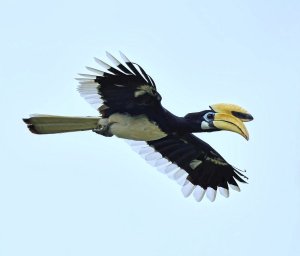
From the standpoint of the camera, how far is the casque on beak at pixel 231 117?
1371 centimetres

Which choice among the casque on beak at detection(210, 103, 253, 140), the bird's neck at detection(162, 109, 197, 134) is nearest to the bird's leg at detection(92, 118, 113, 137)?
the bird's neck at detection(162, 109, 197, 134)

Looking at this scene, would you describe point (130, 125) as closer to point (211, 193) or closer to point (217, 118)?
point (217, 118)

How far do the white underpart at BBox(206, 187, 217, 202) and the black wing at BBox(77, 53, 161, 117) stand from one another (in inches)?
94.5

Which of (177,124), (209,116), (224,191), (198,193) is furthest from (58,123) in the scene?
(224,191)

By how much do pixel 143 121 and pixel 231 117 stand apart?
128cm

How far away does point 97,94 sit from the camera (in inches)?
522

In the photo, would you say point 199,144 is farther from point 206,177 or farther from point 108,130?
point 108,130

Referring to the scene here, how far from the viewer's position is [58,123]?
→ 13.5 m

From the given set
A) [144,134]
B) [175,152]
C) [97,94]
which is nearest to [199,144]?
[175,152]

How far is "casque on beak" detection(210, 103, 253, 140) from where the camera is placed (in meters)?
13.7

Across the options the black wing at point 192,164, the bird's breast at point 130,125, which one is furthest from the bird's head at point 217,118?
the black wing at point 192,164

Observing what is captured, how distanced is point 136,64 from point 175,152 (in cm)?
293

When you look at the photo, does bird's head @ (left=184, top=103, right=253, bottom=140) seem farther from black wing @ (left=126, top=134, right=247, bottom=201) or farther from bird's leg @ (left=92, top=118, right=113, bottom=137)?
bird's leg @ (left=92, top=118, right=113, bottom=137)

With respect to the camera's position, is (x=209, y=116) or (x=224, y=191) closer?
(x=209, y=116)
